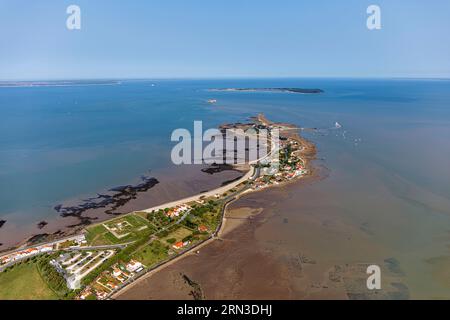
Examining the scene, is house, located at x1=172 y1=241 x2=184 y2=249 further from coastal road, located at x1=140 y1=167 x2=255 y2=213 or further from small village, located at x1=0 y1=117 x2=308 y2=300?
coastal road, located at x1=140 y1=167 x2=255 y2=213

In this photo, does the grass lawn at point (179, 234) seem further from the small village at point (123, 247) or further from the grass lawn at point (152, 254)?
the grass lawn at point (152, 254)

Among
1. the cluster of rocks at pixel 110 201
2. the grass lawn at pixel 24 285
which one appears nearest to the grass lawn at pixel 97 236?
the cluster of rocks at pixel 110 201

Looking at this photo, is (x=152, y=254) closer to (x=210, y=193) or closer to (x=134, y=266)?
(x=134, y=266)

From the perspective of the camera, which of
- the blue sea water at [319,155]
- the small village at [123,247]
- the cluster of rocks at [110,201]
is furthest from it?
the cluster of rocks at [110,201]

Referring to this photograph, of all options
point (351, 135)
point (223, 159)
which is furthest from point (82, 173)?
point (351, 135)

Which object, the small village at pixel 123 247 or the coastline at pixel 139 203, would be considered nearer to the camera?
the small village at pixel 123 247

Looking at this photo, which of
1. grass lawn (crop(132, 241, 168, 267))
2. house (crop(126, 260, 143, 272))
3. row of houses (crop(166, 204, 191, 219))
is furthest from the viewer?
row of houses (crop(166, 204, 191, 219))

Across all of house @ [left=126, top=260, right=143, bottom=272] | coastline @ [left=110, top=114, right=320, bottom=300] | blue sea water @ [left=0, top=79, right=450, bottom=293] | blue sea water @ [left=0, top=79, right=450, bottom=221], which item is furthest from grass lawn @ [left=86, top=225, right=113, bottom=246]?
blue sea water @ [left=0, top=79, right=450, bottom=221]
